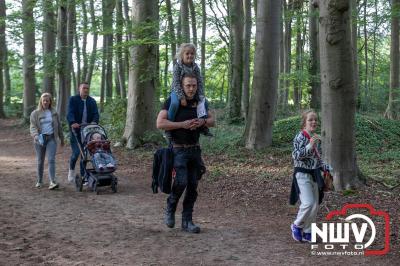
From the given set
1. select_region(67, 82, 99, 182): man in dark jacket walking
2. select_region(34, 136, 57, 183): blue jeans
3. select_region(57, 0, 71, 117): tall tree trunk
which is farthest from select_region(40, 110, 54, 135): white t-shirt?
select_region(57, 0, 71, 117): tall tree trunk

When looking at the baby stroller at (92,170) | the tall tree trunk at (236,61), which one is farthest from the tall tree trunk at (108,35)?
the tall tree trunk at (236,61)

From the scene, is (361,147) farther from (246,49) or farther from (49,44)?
(49,44)

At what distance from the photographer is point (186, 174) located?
19.9ft

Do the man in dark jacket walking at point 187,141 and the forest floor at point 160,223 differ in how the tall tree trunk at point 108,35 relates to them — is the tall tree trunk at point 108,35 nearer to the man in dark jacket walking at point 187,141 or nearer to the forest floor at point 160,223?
the forest floor at point 160,223

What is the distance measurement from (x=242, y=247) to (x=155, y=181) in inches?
57.5

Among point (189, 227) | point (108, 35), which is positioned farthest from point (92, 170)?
point (108, 35)

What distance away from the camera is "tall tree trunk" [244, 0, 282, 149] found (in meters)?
12.4

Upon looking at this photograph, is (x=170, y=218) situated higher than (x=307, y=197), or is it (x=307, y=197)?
(x=307, y=197)

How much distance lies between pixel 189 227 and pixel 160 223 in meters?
0.73

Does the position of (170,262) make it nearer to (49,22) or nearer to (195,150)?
(195,150)

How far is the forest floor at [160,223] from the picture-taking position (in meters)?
5.22

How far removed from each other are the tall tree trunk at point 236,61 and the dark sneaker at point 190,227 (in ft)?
45.9

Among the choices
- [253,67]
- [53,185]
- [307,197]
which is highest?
[253,67]

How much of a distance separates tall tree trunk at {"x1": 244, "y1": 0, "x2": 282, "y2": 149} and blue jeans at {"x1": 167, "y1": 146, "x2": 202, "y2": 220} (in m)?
6.81
